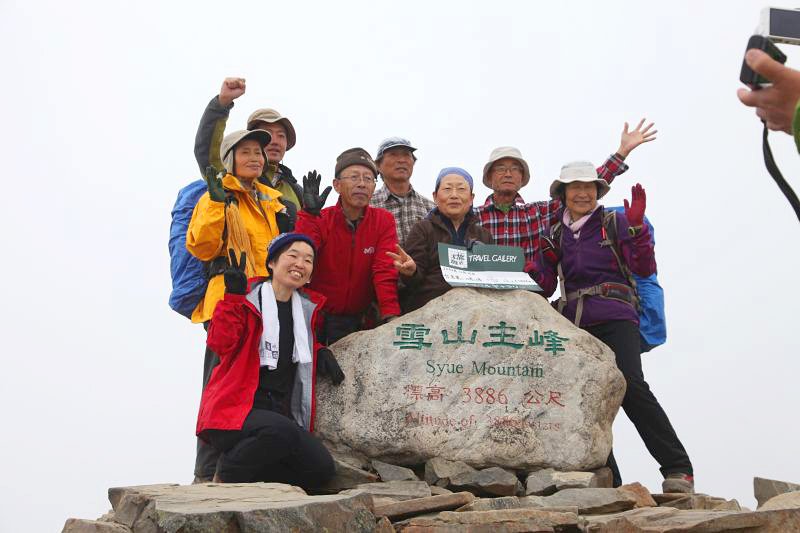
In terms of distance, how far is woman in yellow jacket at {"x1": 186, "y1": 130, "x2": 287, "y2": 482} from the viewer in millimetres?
7742

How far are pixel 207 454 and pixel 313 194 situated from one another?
2.58 m

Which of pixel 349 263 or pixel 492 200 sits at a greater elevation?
pixel 492 200

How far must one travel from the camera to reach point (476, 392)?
8.04 meters

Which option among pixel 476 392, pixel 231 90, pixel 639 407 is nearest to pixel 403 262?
pixel 476 392

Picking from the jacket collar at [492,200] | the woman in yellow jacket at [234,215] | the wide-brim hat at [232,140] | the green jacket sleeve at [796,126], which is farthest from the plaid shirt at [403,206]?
the green jacket sleeve at [796,126]

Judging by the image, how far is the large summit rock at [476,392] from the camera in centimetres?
786

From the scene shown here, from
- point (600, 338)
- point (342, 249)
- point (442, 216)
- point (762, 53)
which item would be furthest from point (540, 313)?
point (762, 53)

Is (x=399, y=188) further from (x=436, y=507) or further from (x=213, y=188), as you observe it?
(x=436, y=507)

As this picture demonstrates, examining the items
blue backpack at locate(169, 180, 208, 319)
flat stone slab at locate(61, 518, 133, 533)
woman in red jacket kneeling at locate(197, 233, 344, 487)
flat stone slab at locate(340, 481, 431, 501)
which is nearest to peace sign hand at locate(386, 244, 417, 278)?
woman in red jacket kneeling at locate(197, 233, 344, 487)

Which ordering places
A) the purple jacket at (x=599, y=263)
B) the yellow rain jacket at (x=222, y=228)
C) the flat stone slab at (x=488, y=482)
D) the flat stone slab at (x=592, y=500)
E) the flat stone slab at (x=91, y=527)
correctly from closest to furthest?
the flat stone slab at (x=91, y=527) → the flat stone slab at (x=592, y=500) → the flat stone slab at (x=488, y=482) → the yellow rain jacket at (x=222, y=228) → the purple jacket at (x=599, y=263)

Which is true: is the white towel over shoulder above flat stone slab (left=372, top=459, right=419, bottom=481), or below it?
above

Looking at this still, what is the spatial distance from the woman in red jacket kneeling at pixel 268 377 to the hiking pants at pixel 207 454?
480 mm

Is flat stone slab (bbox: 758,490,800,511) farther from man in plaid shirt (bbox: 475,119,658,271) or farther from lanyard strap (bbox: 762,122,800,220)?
lanyard strap (bbox: 762,122,800,220)

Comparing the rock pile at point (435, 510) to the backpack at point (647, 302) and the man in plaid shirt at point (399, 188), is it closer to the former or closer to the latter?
the backpack at point (647, 302)
